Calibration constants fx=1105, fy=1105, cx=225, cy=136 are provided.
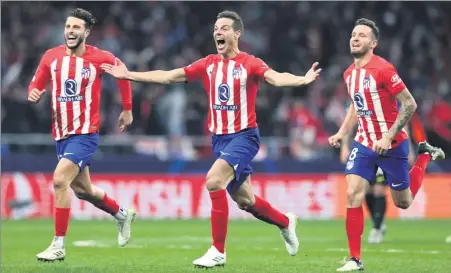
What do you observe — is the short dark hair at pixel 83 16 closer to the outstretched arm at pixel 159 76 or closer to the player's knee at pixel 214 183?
the outstretched arm at pixel 159 76

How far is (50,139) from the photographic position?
21266mm

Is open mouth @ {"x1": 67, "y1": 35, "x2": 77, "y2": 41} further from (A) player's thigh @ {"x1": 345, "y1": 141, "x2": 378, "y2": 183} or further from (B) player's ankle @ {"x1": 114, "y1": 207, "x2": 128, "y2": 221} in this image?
(A) player's thigh @ {"x1": 345, "y1": 141, "x2": 378, "y2": 183}

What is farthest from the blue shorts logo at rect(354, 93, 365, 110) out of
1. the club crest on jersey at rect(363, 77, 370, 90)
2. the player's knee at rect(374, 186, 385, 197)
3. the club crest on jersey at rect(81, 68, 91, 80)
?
the player's knee at rect(374, 186, 385, 197)

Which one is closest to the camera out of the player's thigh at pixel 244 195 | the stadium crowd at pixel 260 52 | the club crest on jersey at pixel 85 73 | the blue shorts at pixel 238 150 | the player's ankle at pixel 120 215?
the blue shorts at pixel 238 150

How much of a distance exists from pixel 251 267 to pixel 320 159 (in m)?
9.96

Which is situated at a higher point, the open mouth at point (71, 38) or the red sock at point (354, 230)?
the open mouth at point (71, 38)

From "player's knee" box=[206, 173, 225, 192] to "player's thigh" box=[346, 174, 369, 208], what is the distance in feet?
4.04

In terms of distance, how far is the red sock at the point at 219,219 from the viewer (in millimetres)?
10422

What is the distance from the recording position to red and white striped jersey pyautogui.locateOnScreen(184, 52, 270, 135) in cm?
1075

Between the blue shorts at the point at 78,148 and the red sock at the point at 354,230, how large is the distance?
9.11 ft

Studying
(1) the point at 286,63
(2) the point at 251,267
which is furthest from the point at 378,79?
(1) the point at 286,63

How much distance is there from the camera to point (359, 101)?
10805 mm

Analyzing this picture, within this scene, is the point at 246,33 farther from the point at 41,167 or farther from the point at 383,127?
the point at 383,127

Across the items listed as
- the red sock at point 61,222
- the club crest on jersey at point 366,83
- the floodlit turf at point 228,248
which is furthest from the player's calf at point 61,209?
the club crest on jersey at point 366,83
